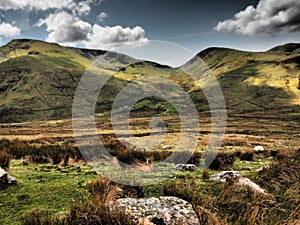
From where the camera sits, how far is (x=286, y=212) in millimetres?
8344

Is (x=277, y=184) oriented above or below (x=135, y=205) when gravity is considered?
below

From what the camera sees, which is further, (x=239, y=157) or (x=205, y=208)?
(x=239, y=157)

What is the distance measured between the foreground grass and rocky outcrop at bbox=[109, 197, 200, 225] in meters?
1.66

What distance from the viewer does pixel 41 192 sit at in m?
10.2

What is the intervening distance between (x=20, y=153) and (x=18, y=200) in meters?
11.3

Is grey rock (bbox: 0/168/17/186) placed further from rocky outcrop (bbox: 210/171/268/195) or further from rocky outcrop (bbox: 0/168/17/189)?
rocky outcrop (bbox: 210/171/268/195)

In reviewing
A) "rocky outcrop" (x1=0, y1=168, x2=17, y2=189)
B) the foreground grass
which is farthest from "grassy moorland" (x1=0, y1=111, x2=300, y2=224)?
"rocky outcrop" (x1=0, y1=168, x2=17, y2=189)

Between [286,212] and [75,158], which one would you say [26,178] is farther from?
[286,212]

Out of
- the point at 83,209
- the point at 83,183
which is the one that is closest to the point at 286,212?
the point at 83,209

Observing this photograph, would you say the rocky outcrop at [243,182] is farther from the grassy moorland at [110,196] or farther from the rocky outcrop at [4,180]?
the rocky outcrop at [4,180]

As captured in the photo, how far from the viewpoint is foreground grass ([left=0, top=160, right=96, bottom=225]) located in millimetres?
8445

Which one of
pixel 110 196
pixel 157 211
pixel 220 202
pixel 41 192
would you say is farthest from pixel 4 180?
pixel 220 202

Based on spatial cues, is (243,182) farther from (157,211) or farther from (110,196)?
(110,196)

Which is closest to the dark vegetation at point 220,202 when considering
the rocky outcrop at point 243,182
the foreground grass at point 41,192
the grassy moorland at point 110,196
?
the grassy moorland at point 110,196
